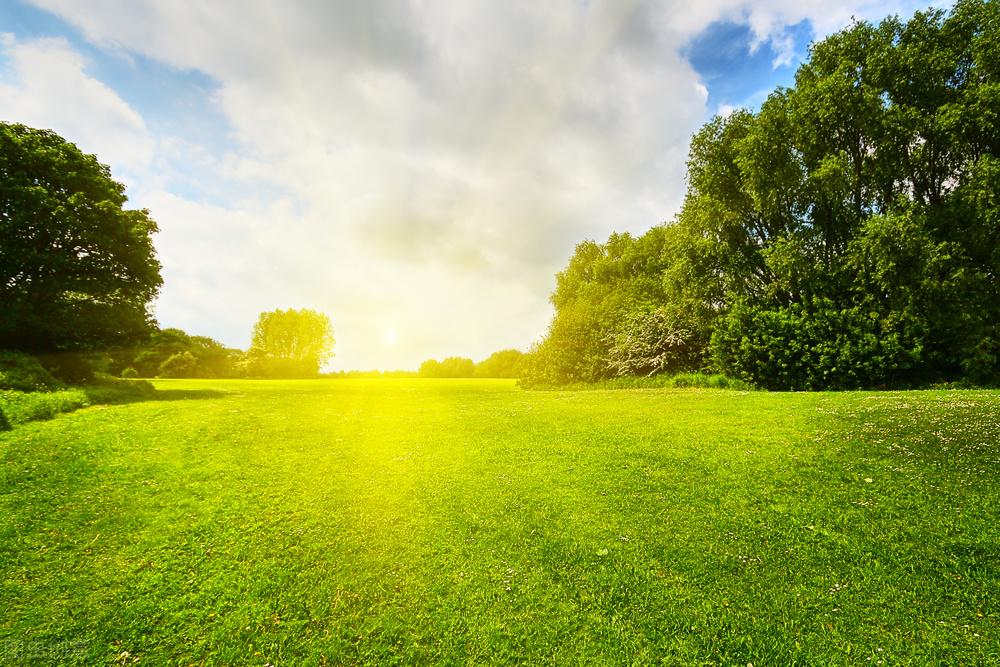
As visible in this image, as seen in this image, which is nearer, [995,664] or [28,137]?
[995,664]

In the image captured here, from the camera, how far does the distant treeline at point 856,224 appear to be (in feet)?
64.4

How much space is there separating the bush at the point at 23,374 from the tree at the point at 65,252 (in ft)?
10.0

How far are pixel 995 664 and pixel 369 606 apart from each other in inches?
309

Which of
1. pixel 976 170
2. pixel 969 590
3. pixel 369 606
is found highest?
pixel 976 170

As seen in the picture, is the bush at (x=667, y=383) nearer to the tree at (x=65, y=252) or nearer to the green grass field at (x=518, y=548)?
the green grass field at (x=518, y=548)

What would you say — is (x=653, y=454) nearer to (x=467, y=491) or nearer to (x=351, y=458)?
(x=467, y=491)

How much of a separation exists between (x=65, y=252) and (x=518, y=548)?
101 ft

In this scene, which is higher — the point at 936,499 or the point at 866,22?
the point at 866,22

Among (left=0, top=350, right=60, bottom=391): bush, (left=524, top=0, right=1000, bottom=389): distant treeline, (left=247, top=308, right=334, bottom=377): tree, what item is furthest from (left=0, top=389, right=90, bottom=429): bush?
(left=247, top=308, right=334, bottom=377): tree

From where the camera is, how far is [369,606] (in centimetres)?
577

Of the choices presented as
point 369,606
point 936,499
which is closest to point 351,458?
point 369,606

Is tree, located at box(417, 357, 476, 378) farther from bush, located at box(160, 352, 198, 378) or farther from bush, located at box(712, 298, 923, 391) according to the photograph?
bush, located at box(712, 298, 923, 391)

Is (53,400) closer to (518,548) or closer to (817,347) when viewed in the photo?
(518,548)

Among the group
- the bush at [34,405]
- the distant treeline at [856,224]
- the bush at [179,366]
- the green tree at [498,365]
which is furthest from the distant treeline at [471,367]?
the bush at [34,405]
